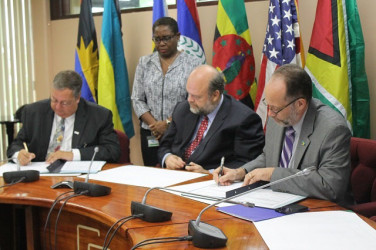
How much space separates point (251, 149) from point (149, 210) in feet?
4.22

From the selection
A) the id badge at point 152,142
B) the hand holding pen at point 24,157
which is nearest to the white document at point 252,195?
the hand holding pen at point 24,157

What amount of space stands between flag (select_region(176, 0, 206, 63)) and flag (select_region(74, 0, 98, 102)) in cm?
105

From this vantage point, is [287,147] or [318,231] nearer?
[318,231]

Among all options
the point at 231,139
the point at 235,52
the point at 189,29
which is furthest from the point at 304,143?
the point at 189,29

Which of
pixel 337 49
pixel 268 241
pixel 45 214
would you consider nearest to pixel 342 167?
pixel 268 241

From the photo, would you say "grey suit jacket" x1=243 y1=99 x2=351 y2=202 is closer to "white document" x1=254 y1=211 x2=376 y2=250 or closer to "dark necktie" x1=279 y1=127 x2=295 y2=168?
"dark necktie" x1=279 y1=127 x2=295 y2=168

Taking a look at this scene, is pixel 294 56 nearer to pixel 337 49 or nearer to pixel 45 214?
pixel 337 49

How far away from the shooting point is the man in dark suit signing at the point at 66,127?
9.77ft

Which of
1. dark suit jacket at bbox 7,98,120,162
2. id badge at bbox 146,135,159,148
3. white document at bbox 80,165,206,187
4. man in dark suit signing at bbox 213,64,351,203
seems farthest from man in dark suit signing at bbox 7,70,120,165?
man in dark suit signing at bbox 213,64,351,203

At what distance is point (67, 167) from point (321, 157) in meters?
1.47

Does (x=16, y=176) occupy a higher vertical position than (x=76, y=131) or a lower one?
lower

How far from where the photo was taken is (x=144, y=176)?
98.7 inches

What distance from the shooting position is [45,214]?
2332mm

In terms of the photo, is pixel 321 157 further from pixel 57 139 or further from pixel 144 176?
pixel 57 139
